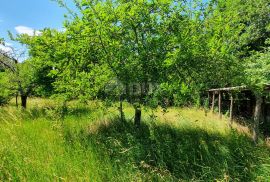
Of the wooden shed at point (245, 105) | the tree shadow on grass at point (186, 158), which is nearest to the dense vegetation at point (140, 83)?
the tree shadow on grass at point (186, 158)

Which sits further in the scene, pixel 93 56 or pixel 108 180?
pixel 93 56

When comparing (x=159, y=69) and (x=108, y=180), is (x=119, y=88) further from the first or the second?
(x=108, y=180)

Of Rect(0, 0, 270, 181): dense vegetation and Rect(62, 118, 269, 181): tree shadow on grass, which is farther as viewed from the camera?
Rect(0, 0, 270, 181): dense vegetation

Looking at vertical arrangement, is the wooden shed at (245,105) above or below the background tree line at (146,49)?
below

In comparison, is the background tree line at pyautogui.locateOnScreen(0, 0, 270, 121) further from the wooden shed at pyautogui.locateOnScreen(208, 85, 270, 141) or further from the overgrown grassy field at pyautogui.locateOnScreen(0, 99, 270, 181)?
the wooden shed at pyautogui.locateOnScreen(208, 85, 270, 141)

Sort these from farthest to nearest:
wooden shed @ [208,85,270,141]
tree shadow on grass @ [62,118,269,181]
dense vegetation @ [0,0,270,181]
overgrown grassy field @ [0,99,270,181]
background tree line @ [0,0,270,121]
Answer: wooden shed @ [208,85,270,141] < background tree line @ [0,0,270,121] < dense vegetation @ [0,0,270,181] < tree shadow on grass @ [62,118,269,181] < overgrown grassy field @ [0,99,270,181]

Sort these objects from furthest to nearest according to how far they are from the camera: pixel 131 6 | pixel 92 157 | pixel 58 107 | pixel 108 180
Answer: pixel 58 107
pixel 131 6
pixel 92 157
pixel 108 180

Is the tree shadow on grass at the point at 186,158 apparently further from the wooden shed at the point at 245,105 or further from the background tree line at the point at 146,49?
the wooden shed at the point at 245,105

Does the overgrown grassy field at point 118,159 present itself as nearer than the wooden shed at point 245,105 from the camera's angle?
Yes

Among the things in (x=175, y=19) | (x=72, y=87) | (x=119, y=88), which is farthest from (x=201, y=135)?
(x=72, y=87)

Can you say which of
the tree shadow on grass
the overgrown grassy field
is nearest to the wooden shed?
the tree shadow on grass

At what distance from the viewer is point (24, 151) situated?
18.1 ft

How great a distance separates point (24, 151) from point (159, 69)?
3.48m

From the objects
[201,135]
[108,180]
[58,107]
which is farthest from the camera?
[58,107]
